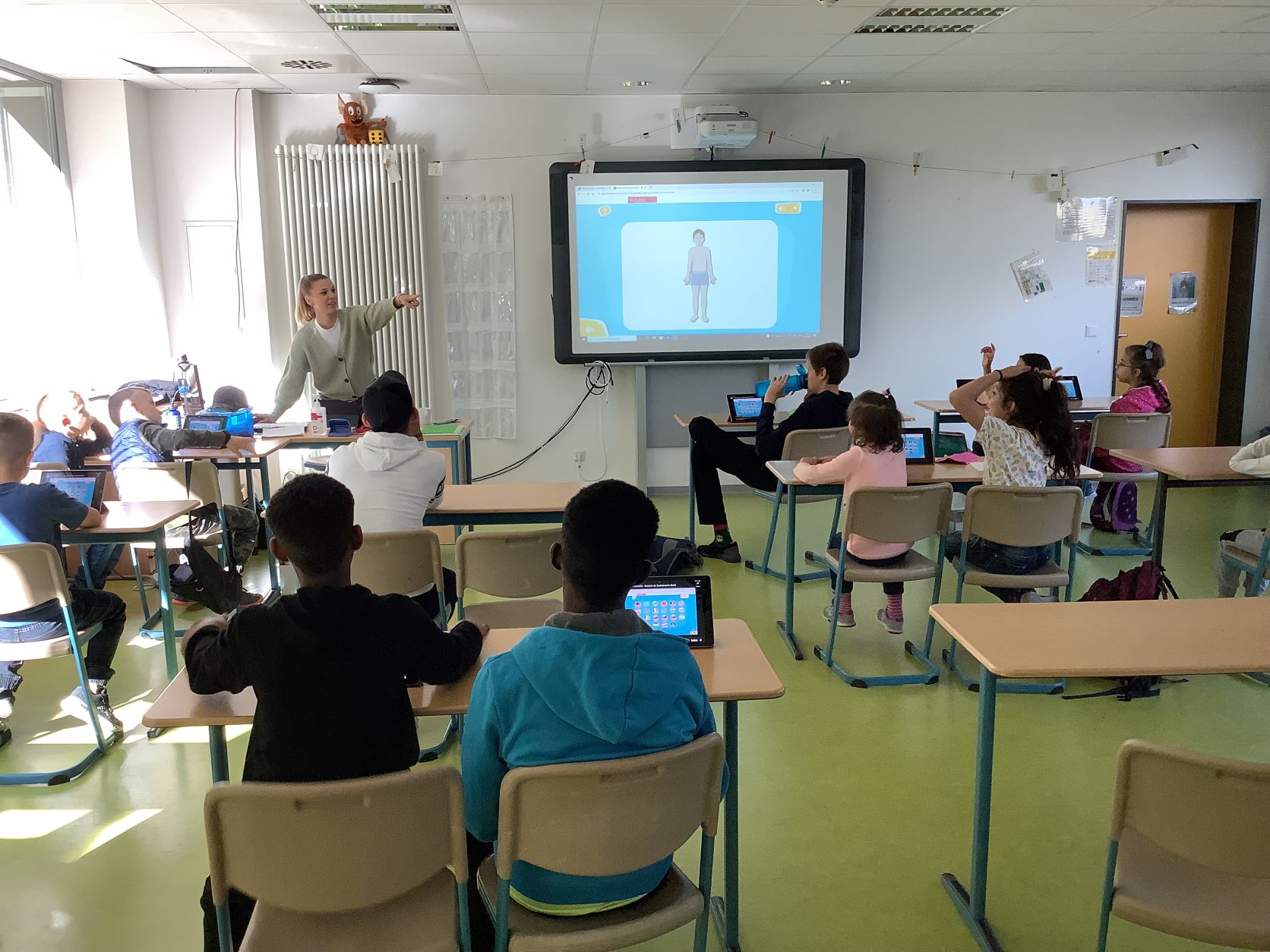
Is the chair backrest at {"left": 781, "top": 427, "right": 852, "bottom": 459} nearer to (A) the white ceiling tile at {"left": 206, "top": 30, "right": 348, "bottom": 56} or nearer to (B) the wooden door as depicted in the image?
(A) the white ceiling tile at {"left": 206, "top": 30, "right": 348, "bottom": 56}

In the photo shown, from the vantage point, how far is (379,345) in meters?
6.48

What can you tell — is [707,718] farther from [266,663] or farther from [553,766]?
[266,663]

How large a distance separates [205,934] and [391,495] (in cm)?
158

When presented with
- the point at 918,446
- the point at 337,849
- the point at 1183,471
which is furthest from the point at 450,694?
the point at 1183,471

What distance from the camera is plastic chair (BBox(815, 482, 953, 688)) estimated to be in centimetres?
352

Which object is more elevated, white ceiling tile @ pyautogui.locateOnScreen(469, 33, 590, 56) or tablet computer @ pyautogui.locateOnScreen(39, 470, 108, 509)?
white ceiling tile @ pyautogui.locateOnScreen(469, 33, 590, 56)

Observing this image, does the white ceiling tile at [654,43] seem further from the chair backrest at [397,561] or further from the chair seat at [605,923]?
the chair seat at [605,923]

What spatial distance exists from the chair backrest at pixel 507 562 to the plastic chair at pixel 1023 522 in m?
1.64

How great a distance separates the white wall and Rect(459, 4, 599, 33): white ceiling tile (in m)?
1.68

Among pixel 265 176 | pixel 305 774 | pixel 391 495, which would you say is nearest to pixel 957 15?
pixel 391 495

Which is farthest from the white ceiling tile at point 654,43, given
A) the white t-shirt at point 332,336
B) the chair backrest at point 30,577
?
the chair backrest at point 30,577

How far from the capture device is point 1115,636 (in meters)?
2.10

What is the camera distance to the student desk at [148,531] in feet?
10.5

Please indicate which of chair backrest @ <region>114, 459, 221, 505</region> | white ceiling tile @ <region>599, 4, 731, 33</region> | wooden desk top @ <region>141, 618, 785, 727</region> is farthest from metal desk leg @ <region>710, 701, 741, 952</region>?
white ceiling tile @ <region>599, 4, 731, 33</region>
